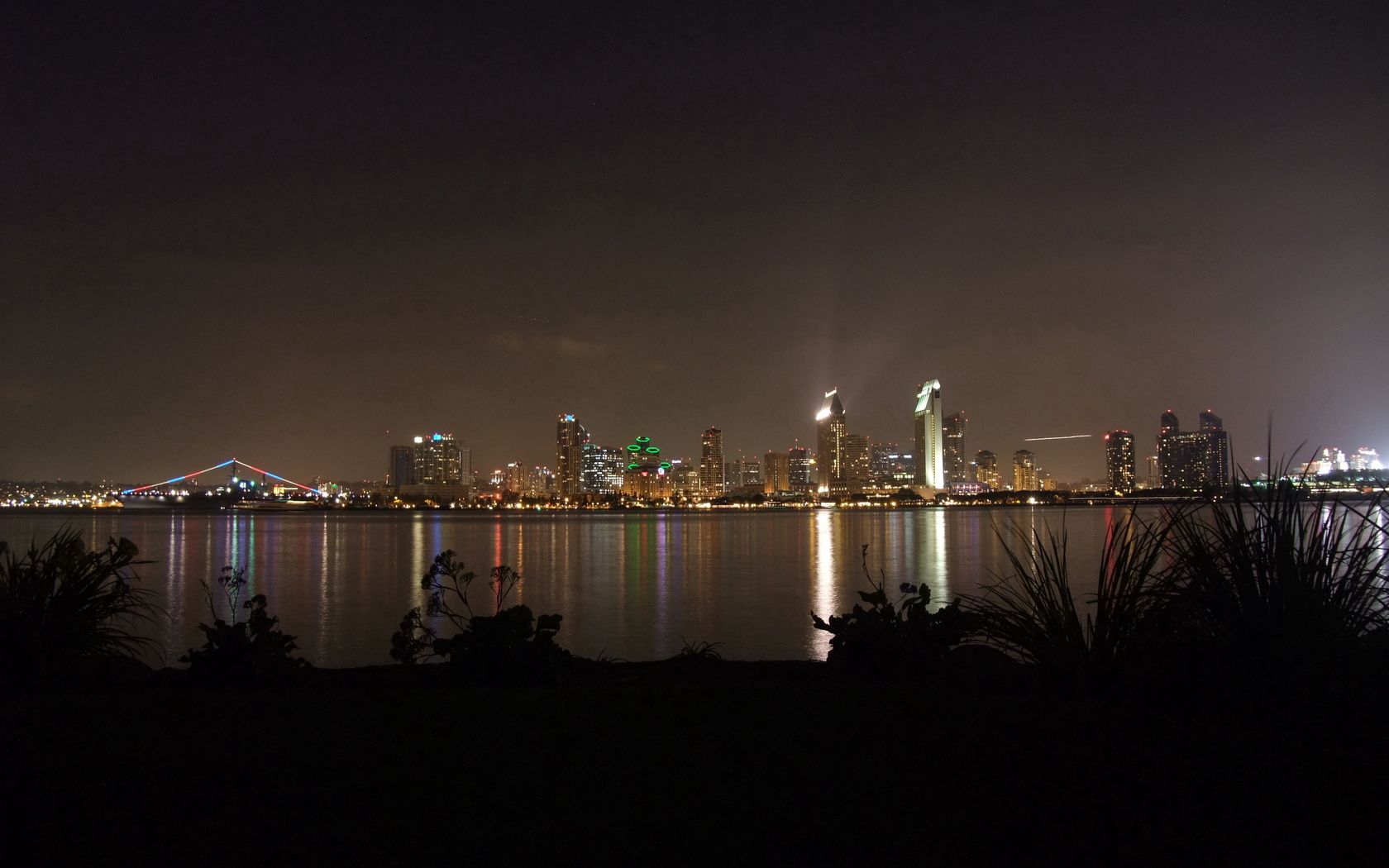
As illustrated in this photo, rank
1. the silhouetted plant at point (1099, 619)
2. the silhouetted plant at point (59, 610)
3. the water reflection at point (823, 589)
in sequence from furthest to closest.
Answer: the water reflection at point (823, 589), the silhouetted plant at point (59, 610), the silhouetted plant at point (1099, 619)

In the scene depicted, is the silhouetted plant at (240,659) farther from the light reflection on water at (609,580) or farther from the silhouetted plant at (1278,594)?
the light reflection on water at (609,580)

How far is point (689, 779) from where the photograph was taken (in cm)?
419

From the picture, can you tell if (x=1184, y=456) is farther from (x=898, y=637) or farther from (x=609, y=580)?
(x=609, y=580)

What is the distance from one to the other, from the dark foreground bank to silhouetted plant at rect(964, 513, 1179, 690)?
0.66 m

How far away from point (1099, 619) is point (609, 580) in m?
29.7

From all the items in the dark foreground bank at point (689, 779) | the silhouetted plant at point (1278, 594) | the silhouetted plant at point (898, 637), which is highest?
the silhouetted plant at point (1278, 594)

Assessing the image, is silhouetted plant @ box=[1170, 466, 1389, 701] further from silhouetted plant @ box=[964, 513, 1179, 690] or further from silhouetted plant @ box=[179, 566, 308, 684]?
silhouetted plant @ box=[179, 566, 308, 684]

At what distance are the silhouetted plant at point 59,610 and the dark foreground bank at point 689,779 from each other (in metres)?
1.51

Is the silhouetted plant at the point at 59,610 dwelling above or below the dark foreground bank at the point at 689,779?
above

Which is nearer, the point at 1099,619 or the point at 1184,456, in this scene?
the point at 1099,619

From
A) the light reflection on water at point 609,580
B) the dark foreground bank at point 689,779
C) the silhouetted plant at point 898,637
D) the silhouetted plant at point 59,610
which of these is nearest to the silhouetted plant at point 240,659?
the dark foreground bank at point 689,779

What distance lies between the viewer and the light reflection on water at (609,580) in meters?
20.0

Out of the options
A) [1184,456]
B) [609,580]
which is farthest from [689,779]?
[609,580]

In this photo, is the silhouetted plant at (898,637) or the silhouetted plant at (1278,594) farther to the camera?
the silhouetted plant at (898,637)
